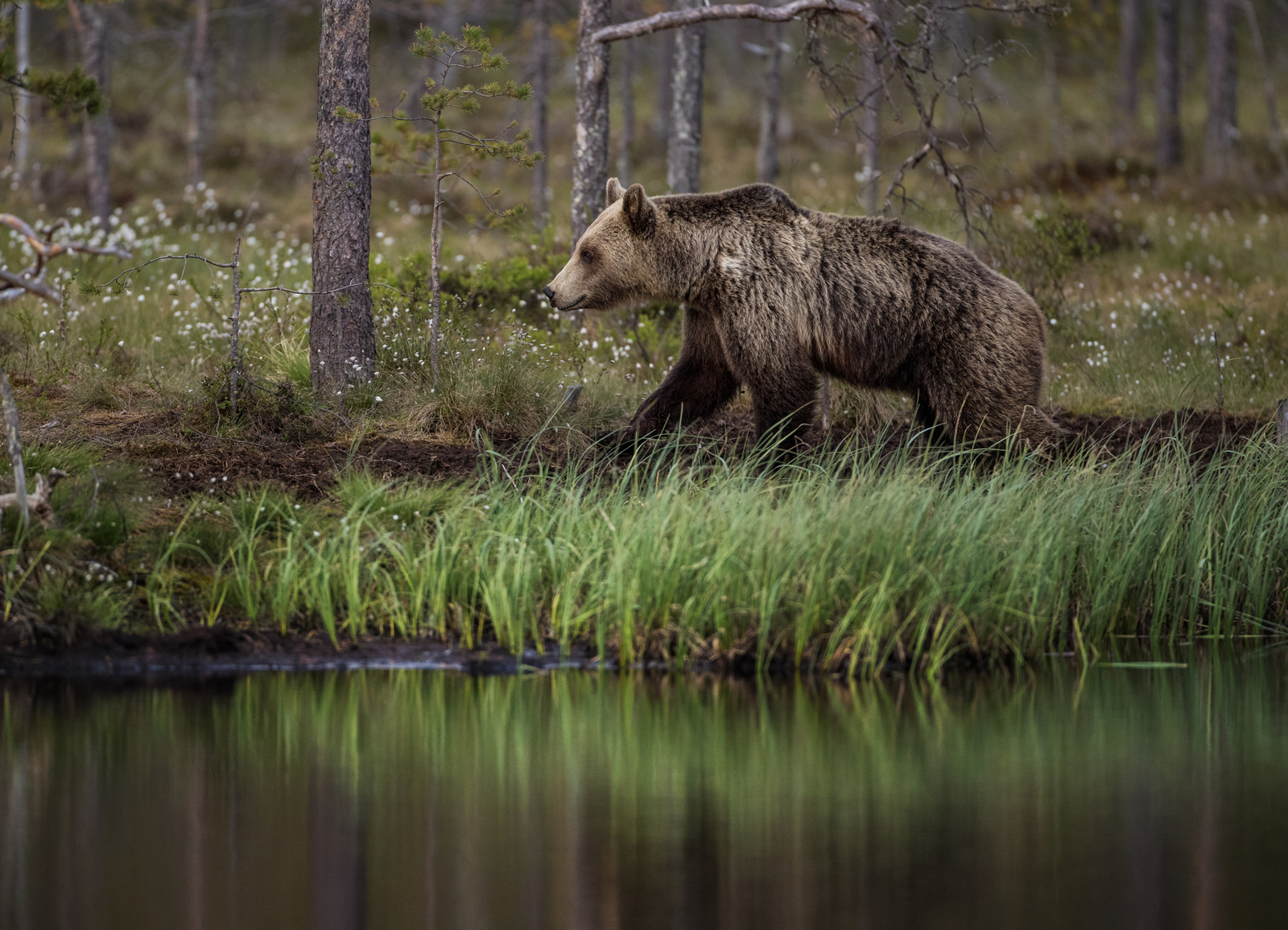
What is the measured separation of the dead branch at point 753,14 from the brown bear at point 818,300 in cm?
228

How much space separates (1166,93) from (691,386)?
79.2 ft

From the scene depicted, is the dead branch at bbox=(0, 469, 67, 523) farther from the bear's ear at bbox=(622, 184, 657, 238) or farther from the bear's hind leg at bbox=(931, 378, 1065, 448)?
the bear's hind leg at bbox=(931, 378, 1065, 448)

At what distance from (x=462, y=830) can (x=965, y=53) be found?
359 inches

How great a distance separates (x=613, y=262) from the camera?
9055 mm

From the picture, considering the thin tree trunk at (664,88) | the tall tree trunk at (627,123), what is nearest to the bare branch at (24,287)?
the tall tree trunk at (627,123)

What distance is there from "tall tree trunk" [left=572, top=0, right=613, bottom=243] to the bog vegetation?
3.16ft

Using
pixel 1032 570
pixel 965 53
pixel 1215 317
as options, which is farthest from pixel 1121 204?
pixel 1032 570

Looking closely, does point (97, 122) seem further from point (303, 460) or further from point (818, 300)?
point (818, 300)

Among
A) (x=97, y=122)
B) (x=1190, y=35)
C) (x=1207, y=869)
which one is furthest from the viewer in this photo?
(x=1190, y=35)

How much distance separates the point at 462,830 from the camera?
15.9 feet

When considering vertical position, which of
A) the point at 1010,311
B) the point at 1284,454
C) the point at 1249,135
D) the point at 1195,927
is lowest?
the point at 1195,927

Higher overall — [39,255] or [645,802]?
[39,255]

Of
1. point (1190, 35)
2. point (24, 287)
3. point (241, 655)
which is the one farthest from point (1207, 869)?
point (1190, 35)

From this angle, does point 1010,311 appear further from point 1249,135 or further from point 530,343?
point 1249,135
